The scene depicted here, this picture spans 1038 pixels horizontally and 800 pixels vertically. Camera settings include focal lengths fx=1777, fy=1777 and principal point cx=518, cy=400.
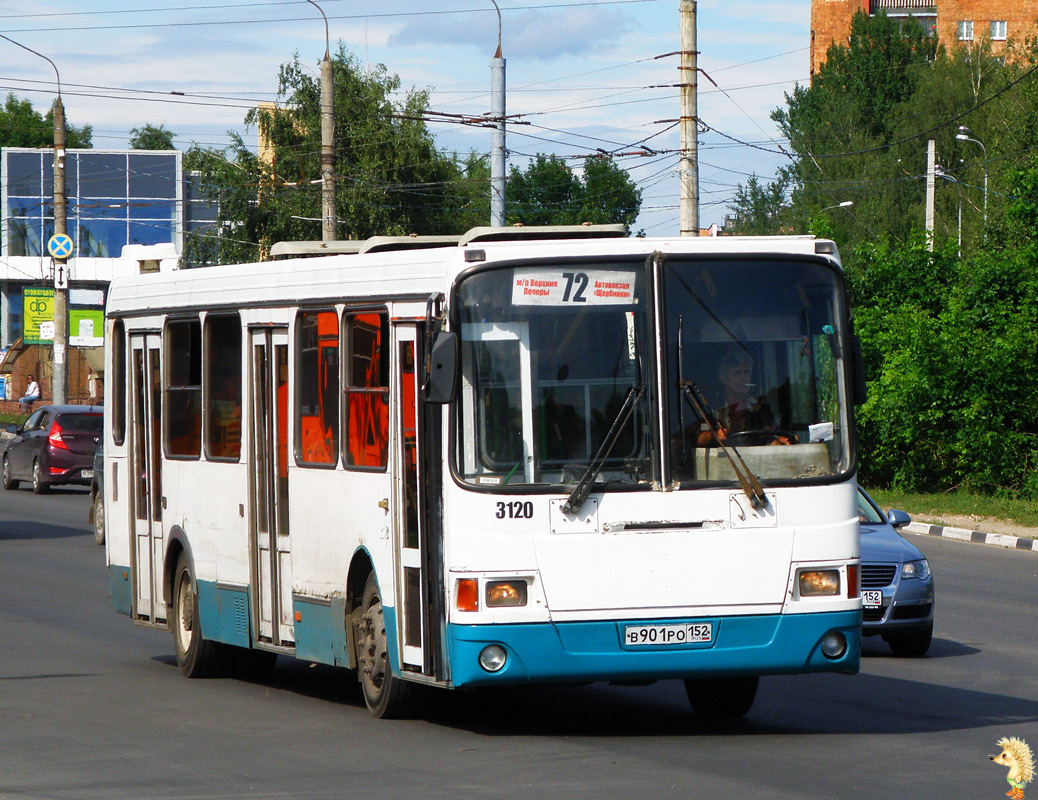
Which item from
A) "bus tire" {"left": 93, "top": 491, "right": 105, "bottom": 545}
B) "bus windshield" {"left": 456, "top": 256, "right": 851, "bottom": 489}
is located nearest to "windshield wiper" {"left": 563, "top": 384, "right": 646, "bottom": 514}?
"bus windshield" {"left": 456, "top": 256, "right": 851, "bottom": 489}

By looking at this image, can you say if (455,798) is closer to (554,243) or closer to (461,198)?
(554,243)

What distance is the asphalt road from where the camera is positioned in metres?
7.60

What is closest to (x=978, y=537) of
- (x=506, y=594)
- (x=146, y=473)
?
(x=146, y=473)

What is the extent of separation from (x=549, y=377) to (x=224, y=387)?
132 inches

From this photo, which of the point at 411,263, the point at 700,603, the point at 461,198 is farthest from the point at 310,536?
the point at 461,198

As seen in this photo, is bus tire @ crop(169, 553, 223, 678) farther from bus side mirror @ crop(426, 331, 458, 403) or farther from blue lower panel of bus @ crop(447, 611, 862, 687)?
bus side mirror @ crop(426, 331, 458, 403)

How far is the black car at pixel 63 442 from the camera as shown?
29.4 meters

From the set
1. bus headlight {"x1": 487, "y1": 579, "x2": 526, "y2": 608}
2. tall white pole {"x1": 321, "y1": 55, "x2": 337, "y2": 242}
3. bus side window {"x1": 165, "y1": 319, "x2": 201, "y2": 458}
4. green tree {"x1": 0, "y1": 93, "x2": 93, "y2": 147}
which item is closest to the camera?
bus headlight {"x1": 487, "y1": 579, "x2": 526, "y2": 608}

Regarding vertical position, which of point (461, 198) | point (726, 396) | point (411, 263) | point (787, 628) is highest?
point (461, 198)

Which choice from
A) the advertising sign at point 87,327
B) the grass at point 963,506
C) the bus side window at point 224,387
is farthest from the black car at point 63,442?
the bus side window at point 224,387

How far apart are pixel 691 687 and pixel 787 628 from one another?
4.36ft

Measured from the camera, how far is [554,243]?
8820 millimetres

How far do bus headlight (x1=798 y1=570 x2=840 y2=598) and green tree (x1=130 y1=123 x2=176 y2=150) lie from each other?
117m

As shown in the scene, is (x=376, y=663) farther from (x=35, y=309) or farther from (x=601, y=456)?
(x=35, y=309)
